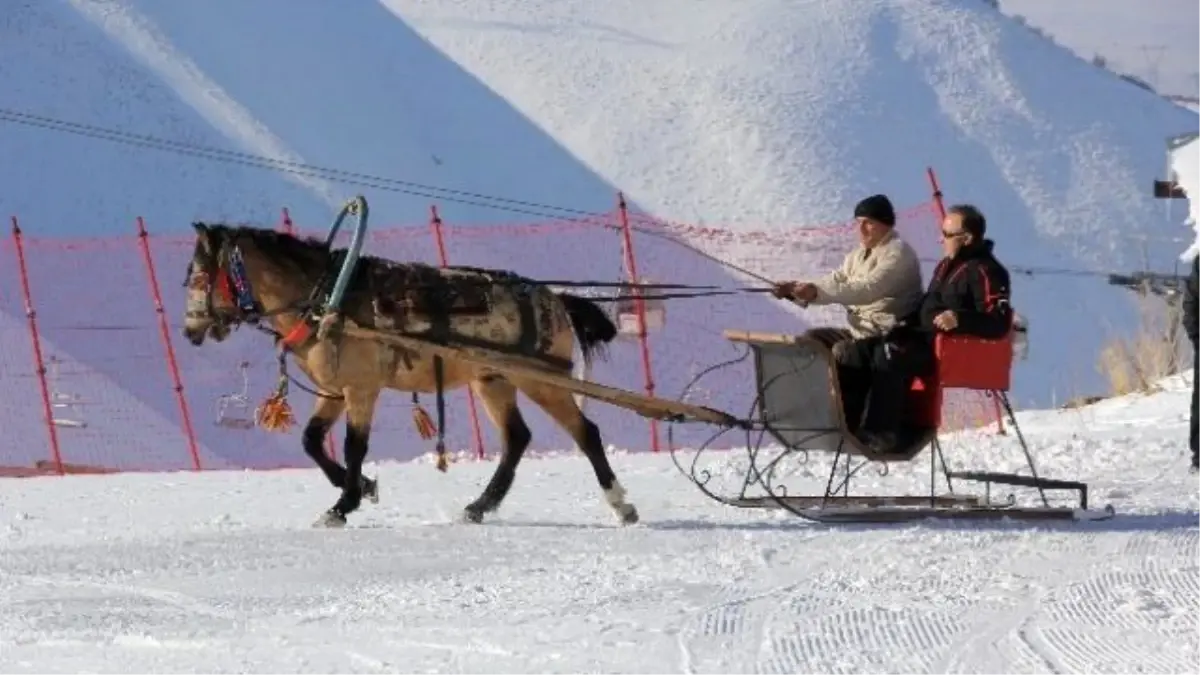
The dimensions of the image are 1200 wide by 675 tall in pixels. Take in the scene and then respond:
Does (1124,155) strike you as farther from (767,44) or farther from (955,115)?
(767,44)

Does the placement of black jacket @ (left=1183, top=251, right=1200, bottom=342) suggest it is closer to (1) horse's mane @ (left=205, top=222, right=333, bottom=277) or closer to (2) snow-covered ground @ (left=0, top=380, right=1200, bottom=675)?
(2) snow-covered ground @ (left=0, top=380, right=1200, bottom=675)

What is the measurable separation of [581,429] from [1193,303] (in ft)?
14.1

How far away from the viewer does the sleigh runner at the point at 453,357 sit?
31.9 ft

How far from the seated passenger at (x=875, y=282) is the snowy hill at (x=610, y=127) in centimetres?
1562

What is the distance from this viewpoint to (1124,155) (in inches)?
1729

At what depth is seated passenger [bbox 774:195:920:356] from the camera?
959cm

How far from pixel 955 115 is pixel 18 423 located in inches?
1145

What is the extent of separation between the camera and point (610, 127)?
45.6m

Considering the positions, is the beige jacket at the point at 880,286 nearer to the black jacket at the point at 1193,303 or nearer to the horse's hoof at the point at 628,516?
the horse's hoof at the point at 628,516

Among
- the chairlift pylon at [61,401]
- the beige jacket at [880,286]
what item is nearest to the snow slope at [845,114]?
the chairlift pylon at [61,401]

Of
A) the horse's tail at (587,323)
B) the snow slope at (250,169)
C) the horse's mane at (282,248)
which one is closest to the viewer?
the horse's mane at (282,248)

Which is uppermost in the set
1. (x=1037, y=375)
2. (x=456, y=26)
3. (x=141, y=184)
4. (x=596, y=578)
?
(x=456, y=26)

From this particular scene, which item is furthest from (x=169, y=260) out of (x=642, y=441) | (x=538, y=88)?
(x=538, y=88)

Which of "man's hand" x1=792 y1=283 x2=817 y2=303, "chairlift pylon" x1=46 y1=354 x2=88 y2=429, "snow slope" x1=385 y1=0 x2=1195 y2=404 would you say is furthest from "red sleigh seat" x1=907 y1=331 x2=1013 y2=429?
"snow slope" x1=385 y1=0 x2=1195 y2=404
